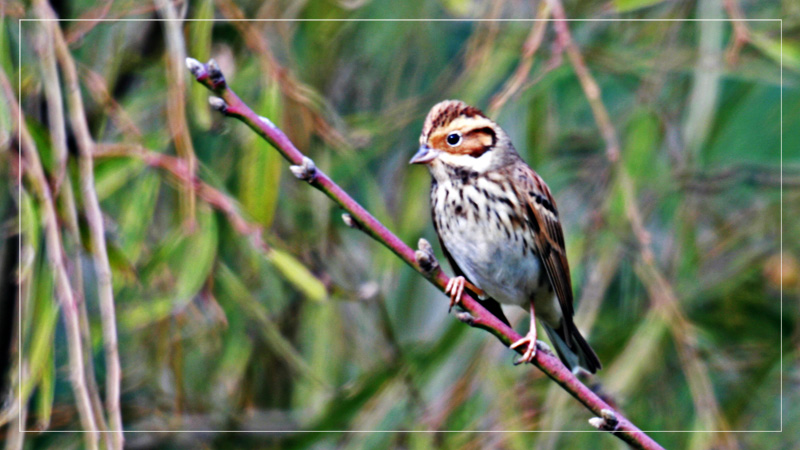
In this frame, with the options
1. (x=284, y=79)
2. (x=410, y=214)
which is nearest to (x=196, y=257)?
(x=284, y=79)

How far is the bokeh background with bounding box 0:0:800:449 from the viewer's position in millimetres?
1799

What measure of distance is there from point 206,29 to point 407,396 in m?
0.85

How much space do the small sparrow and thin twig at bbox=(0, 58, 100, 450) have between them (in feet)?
1.96

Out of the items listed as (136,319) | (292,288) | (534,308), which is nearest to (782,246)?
(534,308)

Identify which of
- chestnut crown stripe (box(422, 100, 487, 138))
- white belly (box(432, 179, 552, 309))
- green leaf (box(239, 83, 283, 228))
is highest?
chestnut crown stripe (box(422, 100, 487, 138))

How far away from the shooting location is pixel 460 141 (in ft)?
5.09

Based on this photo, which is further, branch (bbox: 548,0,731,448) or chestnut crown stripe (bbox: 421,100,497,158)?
branch (bbox: 548,0,731,448)

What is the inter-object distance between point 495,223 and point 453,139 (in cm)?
18

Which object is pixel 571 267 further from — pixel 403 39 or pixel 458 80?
pixel 403 39

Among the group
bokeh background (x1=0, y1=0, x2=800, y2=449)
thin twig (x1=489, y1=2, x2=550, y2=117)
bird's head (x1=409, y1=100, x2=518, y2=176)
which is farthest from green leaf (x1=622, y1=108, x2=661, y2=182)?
bird's head (x1=409, y1=100, x2=518, y2=176)

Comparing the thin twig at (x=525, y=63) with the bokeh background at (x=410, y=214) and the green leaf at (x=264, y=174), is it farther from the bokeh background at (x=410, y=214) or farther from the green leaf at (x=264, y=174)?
the green leaf at (x=264, y=174)

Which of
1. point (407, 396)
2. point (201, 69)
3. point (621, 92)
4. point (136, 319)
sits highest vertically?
point (621, 92)

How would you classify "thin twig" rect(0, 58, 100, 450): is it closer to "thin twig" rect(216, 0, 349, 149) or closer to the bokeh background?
the bokeh background

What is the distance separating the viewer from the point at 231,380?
1998 mm
